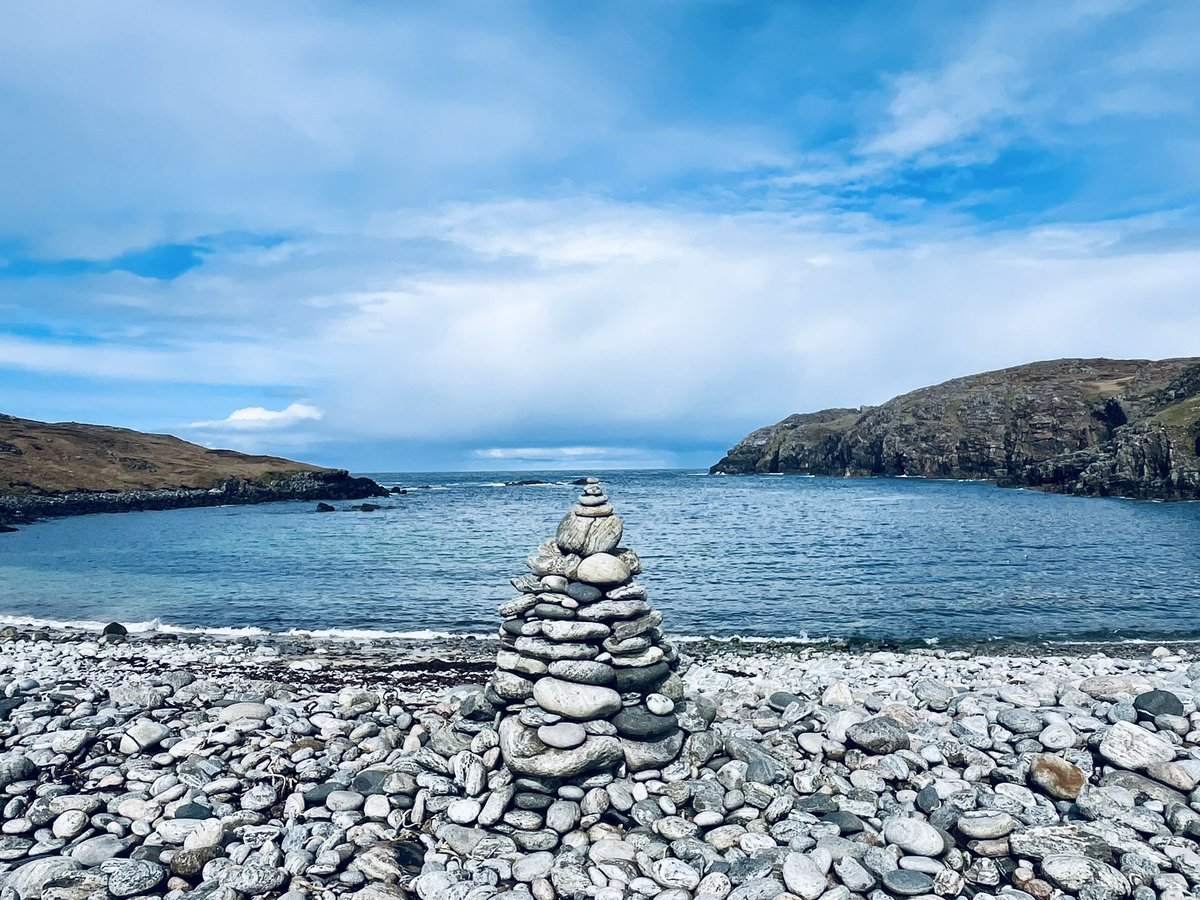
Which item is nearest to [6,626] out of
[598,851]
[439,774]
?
[439,774]

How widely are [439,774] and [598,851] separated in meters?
2.69

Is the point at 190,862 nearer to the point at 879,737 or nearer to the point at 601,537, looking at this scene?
the point at 601,537

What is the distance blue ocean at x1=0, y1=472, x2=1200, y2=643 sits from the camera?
2467cm

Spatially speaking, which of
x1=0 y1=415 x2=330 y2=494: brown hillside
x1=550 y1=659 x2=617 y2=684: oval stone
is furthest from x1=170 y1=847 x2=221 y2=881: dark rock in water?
x1=0 y1=415 x2=330 y2=494: brown hillside

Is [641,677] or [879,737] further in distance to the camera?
[641,677]

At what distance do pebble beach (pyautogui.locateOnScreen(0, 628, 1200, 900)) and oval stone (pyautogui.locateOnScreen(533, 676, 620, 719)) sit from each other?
34.2 inches

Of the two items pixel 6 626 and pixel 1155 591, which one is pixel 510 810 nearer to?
pixel 6 626

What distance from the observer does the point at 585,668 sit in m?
9.64

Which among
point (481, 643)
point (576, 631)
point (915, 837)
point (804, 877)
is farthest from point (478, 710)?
point (481, 643)

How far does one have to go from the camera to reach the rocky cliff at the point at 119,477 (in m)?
81.2

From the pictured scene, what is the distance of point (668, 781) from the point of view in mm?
9172

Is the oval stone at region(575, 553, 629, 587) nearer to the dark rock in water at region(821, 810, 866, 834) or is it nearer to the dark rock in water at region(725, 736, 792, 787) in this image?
the dark rock in water at region(725, 736, 792, 787)

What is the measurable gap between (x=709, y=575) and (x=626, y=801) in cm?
2492

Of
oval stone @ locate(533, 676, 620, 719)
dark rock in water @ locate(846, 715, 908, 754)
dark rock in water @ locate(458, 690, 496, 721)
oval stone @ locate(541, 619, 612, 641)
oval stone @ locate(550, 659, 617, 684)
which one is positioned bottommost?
dark rock in water @ locate(846, 715, 908, 754)
